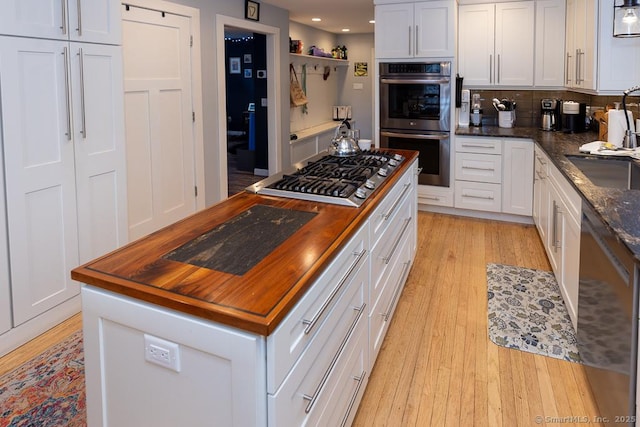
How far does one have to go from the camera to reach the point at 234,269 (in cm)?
134

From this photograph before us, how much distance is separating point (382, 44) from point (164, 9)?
223cm

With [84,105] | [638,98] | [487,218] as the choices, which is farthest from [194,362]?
[487,218]

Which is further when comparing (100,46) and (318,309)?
(100,46)

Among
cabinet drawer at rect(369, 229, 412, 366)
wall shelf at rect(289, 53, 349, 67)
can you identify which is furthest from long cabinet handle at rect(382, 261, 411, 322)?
wall shelf at rect(289, 53, 349, 67)

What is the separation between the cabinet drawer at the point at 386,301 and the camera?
7.15 ft

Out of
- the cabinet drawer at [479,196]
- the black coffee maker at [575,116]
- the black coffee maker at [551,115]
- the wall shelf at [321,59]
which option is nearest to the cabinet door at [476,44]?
the black coffee maker at [551,115]

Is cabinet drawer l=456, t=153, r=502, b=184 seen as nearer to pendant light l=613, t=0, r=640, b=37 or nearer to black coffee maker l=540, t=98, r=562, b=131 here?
black coffee maker l=540, t=98, r=562, b=131

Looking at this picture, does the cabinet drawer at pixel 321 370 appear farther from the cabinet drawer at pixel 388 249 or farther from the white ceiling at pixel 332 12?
the white ceiling at pixel 332 12

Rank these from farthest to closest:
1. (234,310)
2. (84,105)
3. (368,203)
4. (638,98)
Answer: (638,98) → (84,105) → (368,203) → (234,310)

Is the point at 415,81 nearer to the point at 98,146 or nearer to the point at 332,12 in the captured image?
the point at 332,12

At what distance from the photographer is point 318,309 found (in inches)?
54.2

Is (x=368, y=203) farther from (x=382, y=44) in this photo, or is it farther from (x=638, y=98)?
(x=382, y=44)

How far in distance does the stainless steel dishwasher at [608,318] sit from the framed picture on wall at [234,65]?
285 inches

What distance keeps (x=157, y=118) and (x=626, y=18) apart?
358 centimetres
